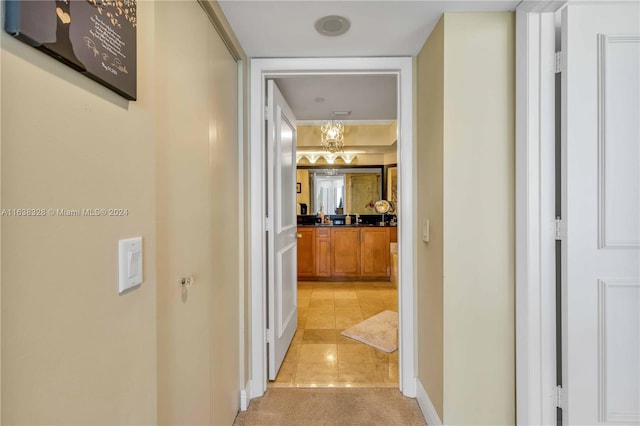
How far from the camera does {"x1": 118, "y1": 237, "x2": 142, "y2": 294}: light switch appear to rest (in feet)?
2.35

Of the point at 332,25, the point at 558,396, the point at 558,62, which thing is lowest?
the point at 558,396

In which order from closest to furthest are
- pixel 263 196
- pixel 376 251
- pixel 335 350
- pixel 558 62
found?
pixel 558 62
pixel 263 196
pixel 335 350
pixel 376 251

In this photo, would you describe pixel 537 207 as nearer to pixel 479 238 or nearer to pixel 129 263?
pixel 479 238

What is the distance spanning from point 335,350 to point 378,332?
1.89 ft

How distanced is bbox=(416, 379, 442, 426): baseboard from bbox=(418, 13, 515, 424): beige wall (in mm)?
129

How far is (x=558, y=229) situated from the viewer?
135cm

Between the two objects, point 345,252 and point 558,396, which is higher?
point 345,252

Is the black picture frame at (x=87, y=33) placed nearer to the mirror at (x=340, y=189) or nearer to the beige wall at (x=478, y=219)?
the beige wall at (x=478, y=219)

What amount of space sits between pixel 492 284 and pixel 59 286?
164cm

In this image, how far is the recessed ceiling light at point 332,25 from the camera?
4.93 ft

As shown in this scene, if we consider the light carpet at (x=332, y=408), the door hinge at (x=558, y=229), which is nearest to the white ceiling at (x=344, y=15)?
the door hinge at (x=558, y=229)

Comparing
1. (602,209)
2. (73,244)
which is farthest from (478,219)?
(73,244)

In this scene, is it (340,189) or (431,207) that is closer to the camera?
(431,207)

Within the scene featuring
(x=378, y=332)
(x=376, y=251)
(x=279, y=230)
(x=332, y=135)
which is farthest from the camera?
(x=376, y=251)
